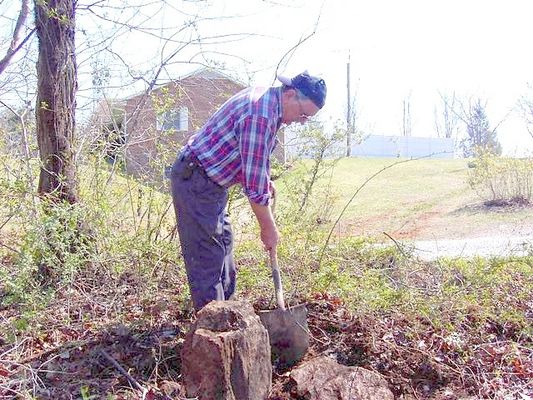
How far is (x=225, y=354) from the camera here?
296 centimetres

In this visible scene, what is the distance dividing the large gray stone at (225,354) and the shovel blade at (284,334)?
0.49 meters

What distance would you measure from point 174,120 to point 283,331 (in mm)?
2584

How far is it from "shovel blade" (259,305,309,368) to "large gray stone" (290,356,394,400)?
25 cm

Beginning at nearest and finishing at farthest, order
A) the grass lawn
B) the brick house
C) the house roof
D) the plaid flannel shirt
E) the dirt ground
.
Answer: the plaid flannel shirt
the dirt ground
the brick house
the house roof
the grass lawn

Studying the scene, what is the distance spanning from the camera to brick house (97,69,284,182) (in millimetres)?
5176

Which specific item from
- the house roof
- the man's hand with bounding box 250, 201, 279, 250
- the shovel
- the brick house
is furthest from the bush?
the man's hand with bounding box 250, 201, 279, 250

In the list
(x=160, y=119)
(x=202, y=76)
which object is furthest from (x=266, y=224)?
(x=202, y=76)

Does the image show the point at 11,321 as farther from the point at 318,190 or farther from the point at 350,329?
the point at 318,190

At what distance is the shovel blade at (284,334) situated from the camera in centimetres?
374

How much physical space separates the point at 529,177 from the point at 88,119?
38.3ft

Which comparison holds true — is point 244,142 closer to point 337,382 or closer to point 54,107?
point 337,382

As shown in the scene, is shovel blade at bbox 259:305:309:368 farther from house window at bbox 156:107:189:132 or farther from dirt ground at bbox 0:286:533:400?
house window at bbox 156:107:189:132

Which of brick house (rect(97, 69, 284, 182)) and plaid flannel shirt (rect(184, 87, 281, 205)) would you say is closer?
plaid flannel shirt (rect(184, 87, 281, 205))

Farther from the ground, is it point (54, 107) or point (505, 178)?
point (54, 107)
